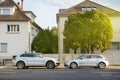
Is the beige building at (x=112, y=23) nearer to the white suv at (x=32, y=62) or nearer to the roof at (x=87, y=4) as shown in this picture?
the roof at (x=87, y=4)

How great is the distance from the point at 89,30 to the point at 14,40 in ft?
38.4

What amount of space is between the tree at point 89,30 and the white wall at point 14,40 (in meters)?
6.91

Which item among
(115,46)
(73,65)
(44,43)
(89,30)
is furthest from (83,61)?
(115,46)

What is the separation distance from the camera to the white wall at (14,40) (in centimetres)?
5294

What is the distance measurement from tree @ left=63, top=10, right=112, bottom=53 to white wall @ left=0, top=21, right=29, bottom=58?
691cm

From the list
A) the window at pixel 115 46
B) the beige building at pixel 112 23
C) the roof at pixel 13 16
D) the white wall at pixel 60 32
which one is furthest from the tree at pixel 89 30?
the roof at pixel 13 16

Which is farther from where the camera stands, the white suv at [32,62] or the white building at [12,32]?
the white building at [12,32]

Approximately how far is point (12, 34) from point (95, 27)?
41.6 ft

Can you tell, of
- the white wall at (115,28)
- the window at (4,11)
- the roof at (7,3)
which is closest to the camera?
the window at (4,11)

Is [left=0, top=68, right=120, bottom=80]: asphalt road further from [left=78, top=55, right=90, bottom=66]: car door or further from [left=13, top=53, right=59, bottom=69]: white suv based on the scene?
[left=78, top=55, right=90, bottom=66]: car door

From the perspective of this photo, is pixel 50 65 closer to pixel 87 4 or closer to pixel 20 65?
pixel 20 65

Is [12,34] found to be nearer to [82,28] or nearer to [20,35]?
[20,35]

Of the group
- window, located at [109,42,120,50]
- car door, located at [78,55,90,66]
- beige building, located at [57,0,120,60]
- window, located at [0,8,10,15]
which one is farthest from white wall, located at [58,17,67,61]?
car door, located at [78,55,90,66]

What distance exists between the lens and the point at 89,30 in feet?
162
